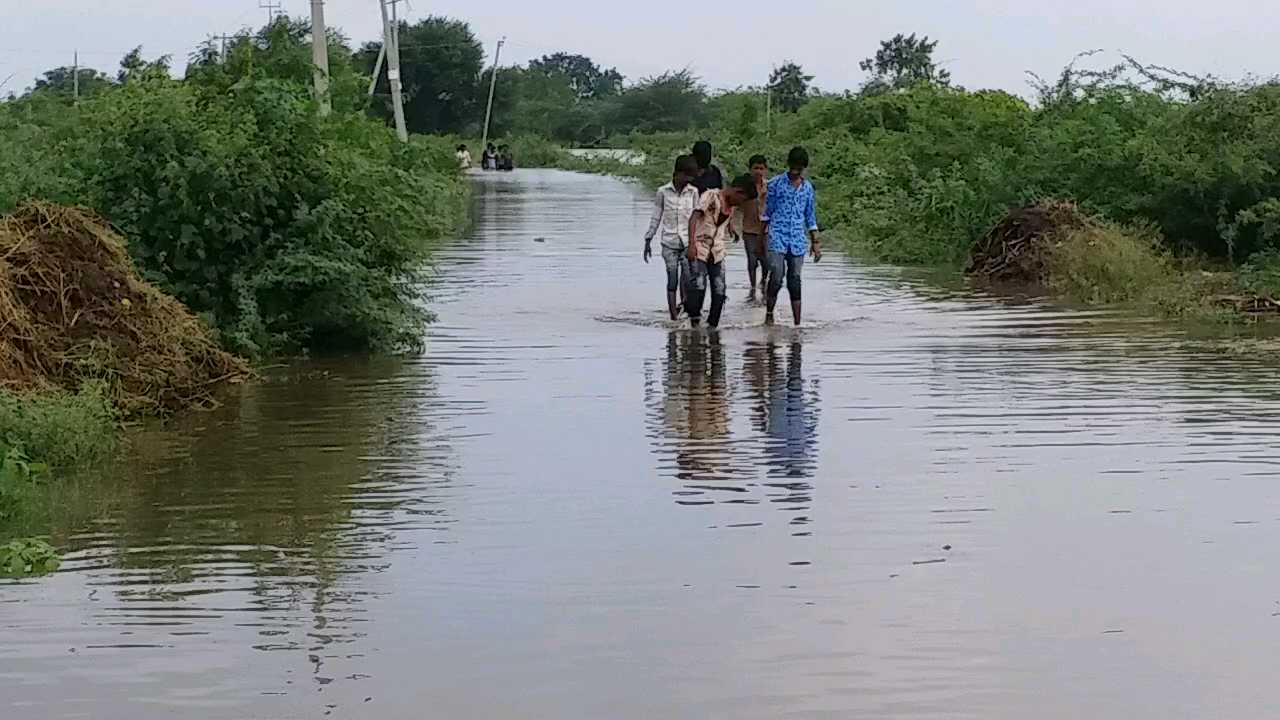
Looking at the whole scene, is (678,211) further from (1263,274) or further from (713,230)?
(1263,274)

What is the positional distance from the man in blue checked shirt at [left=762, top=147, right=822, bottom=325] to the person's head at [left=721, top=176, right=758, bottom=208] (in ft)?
1.49

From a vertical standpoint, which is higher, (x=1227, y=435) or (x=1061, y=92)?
(x=1061, y=92)

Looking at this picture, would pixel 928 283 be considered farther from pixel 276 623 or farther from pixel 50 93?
pixel 276 623

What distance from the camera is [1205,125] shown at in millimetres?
24000

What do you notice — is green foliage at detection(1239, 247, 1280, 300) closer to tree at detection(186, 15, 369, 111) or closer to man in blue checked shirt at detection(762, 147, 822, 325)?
man in blue checked shirt at detection(762, 147, 822, 325)

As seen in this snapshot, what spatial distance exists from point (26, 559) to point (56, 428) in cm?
237

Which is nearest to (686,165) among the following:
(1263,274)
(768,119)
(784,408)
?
(784,408)

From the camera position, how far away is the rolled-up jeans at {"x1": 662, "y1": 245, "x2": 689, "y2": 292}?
1747 centimetres

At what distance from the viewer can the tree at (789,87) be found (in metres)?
75.1

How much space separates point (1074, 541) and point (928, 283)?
15.2m

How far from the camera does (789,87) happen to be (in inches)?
3211

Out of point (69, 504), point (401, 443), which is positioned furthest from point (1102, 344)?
point (69, 504)

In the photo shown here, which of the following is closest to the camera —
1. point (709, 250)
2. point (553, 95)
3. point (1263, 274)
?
point (709, 250)

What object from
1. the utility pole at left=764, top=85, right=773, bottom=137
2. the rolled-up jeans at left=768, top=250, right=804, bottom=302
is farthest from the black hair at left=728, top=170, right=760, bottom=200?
the utility pole at left=764, top=85, right=773, bottom=137
